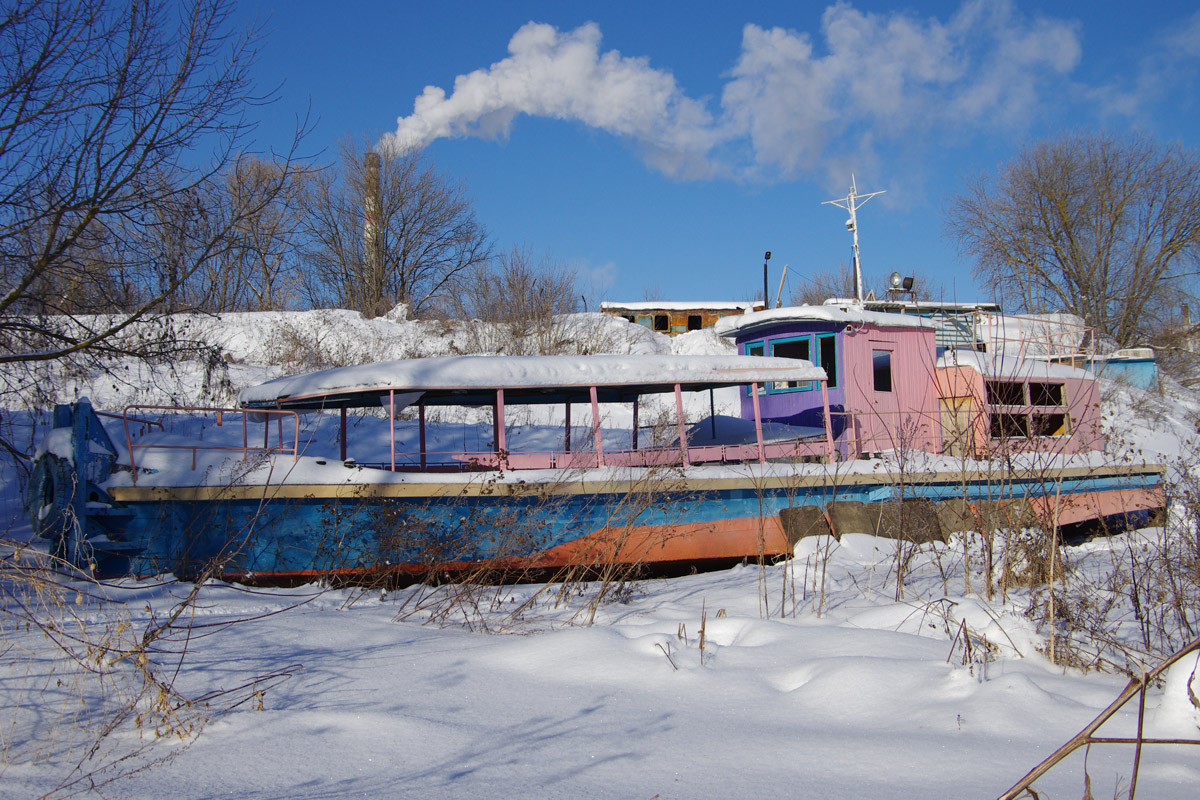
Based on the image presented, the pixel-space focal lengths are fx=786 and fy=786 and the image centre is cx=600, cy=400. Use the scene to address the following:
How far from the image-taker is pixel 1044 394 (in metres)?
12.9

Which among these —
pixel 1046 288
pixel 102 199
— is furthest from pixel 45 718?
pixel 1046 288

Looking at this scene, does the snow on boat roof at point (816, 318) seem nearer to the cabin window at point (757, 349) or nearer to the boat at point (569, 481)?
the boat at point (569, 481)

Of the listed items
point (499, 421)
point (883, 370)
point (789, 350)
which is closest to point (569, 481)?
point (499, 421)

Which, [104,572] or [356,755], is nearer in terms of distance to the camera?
[356,755]

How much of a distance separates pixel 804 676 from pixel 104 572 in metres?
7.01

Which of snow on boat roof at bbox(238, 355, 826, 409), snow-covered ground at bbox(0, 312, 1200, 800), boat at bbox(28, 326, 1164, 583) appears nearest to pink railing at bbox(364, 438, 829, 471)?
boat at bbox(28, 326, 1164, 583)

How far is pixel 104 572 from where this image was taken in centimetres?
791

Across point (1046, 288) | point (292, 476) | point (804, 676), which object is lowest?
point (804, 676)

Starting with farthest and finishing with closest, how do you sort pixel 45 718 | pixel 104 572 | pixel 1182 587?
pixel 104 572 < pixel 1182 587 < pixel 45 718

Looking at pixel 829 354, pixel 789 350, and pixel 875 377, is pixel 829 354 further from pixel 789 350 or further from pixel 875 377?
pixel 875 377

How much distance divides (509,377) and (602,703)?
5.15 m

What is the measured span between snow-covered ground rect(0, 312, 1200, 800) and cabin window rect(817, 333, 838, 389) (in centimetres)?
550

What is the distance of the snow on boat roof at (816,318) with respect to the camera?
11.6 metres

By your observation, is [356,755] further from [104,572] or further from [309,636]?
[104,572]
